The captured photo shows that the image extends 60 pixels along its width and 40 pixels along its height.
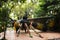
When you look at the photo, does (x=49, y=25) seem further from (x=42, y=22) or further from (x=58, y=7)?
(x=58, y=7)

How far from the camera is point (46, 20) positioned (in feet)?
44.6

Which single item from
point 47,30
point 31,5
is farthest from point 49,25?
point 31,5

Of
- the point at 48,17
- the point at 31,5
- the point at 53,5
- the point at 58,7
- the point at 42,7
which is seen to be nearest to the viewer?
the point at 58,7

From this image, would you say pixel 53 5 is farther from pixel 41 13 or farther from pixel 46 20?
pixel 41 13

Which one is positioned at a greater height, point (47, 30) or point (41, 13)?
point (41, 13)

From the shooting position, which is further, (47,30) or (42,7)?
(42,7)

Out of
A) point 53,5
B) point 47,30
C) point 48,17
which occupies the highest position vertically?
point 53,5

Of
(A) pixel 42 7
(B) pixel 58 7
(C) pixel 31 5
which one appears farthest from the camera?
(C) pixel 31 5

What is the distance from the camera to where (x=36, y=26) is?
1416 cm

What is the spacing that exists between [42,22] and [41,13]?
152cm

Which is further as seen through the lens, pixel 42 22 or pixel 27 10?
pixel 27 10

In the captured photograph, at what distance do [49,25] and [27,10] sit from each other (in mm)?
6808

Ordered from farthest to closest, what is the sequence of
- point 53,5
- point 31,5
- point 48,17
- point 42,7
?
point 31,5
point 42,7
point 48,17
point 53,5

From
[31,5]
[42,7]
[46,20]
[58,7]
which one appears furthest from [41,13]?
[31,5]
